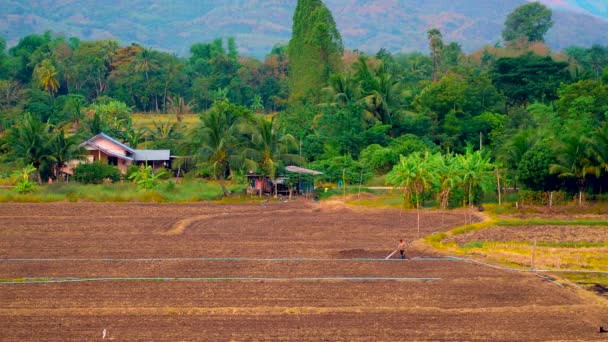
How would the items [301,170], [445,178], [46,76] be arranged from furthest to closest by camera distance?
[46,76] → [301,170] → [445,178]

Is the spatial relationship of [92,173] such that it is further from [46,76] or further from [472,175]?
[46,76]

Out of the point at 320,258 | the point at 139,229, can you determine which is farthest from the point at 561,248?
the point at 139,229

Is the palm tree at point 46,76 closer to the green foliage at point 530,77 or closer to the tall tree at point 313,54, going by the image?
the tall tree at point 313,54

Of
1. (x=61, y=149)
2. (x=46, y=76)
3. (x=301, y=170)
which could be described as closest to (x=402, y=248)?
(x=301, y=170)

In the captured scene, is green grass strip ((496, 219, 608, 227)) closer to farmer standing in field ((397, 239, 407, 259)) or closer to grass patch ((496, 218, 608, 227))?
grass patch ((496, 218, 608, 227))

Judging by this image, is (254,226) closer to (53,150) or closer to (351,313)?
(351,313)
